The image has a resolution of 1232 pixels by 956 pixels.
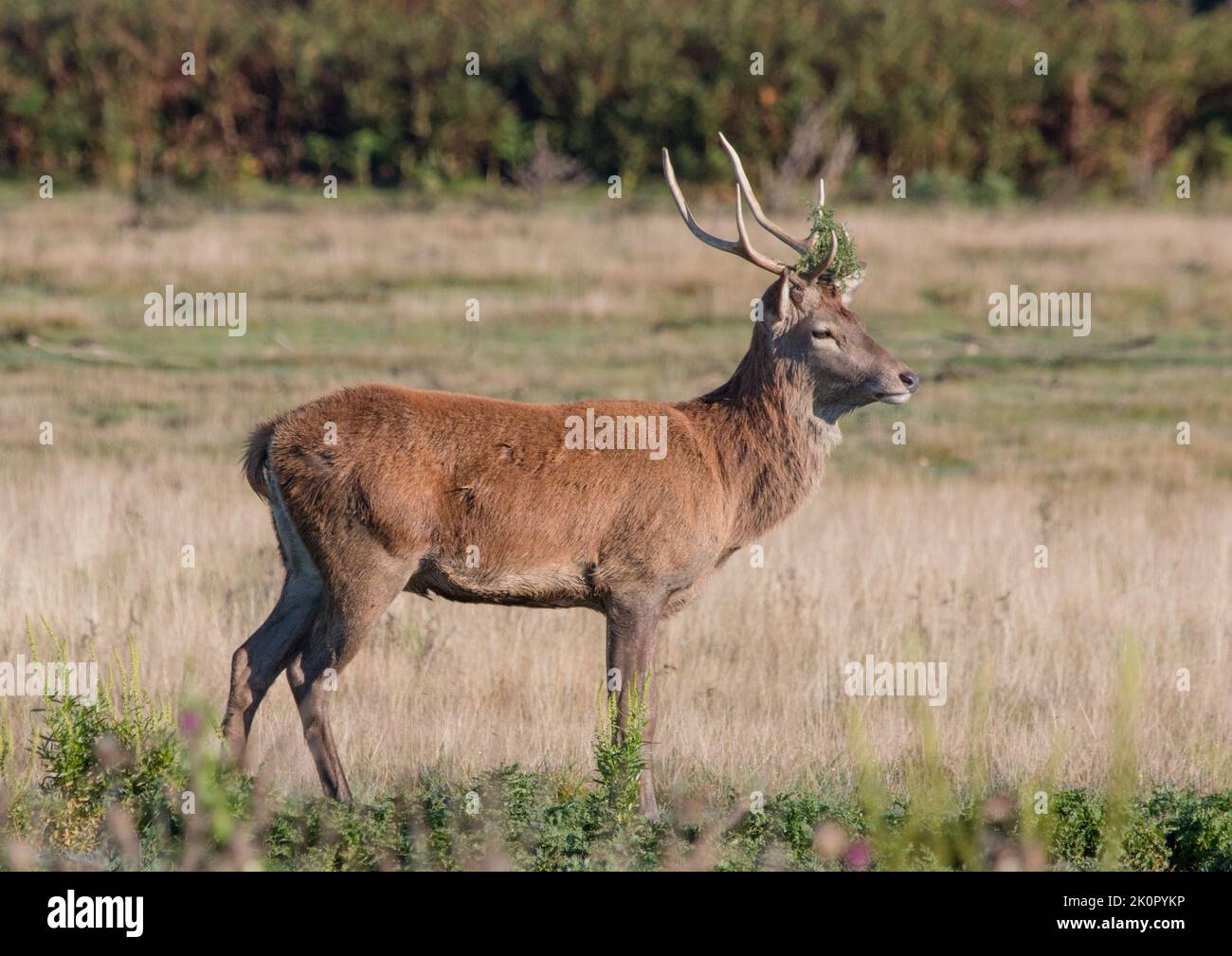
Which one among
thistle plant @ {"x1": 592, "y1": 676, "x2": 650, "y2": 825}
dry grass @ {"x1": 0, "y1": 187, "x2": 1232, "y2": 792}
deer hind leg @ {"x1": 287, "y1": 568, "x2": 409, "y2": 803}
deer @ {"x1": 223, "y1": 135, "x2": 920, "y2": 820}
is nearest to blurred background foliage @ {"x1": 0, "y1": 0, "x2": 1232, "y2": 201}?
dry grass @ {"x1": 0, "y1": 187, "x2": 1232, "y2": 792}

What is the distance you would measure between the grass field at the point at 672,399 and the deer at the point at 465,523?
0.47 metres

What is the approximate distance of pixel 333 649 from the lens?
7.35 metres

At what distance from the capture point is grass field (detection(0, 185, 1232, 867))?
8.29 metres

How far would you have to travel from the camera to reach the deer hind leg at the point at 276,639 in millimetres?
7488

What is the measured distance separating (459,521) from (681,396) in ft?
32.0

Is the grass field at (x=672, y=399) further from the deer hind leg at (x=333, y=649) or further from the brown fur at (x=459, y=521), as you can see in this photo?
the brown fur at (x=459, y=521)

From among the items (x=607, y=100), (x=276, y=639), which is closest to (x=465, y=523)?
(x=276, y=639)

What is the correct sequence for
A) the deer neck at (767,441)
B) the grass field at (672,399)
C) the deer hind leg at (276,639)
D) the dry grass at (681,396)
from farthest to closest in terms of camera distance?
the dry grass at (681,396), the grass field at (672,399), the deer neck at (767,441), the deer hind leg at (276,639)

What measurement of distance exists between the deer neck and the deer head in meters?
0.06

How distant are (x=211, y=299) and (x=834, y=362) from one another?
12.9 meters

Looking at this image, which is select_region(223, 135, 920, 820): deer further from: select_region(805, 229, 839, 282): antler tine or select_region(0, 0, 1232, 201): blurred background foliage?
select_region(0, 0, 1232, 201): blurred background foliage

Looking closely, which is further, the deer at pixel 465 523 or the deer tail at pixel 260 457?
the deer tail at pixel 260 457

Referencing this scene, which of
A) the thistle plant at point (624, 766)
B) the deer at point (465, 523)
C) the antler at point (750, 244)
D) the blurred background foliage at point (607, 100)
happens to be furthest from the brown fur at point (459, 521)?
the blurred background foliage at point (607, 100)

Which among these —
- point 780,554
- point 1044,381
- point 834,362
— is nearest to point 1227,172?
point 1044,381
